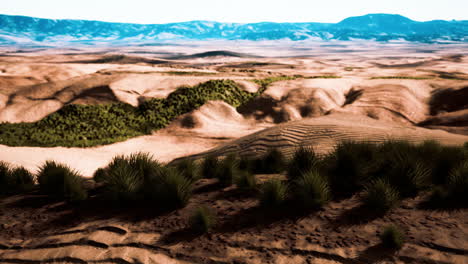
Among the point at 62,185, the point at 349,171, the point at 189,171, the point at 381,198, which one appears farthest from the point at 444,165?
the point at 62,185

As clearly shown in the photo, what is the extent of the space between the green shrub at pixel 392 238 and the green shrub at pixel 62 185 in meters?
4.44

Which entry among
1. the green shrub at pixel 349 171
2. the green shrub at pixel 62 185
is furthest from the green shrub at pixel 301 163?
the green shrub at pixel 62 185

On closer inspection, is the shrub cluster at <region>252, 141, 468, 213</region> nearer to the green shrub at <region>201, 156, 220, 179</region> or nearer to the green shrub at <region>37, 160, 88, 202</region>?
the green shrub at <region>201, 156, 220, 179</region>

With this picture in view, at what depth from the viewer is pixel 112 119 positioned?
864 inches

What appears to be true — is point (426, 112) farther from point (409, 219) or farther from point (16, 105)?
point (16, 105)

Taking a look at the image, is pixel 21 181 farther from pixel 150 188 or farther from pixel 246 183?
pixel 246 183

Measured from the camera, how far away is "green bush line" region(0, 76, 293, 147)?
59.8ft

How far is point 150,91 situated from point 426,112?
18.4 m

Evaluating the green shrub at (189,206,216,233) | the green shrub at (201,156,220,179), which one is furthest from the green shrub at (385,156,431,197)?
the green shrub at (201,156,220,179)

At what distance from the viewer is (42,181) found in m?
6.14

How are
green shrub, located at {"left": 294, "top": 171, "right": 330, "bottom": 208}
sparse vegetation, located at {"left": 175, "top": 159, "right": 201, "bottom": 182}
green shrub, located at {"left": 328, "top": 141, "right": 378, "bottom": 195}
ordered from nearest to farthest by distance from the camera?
green shrub, located at {"left": 294, "top": 171, "right": 330, "bottom": 208} < green shrub, located at {"left": 328, "top": 141, "right": 378, "bottom": 195} < sparse vegetation, located at {"left": 175, "top": 159, "right": 201, "bottom": 182}

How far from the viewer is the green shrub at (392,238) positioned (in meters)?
3.85

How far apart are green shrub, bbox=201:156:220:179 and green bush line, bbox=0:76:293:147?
463 inches

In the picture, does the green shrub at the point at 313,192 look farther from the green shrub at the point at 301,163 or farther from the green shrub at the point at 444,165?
the green shrub at the point at 444,165
